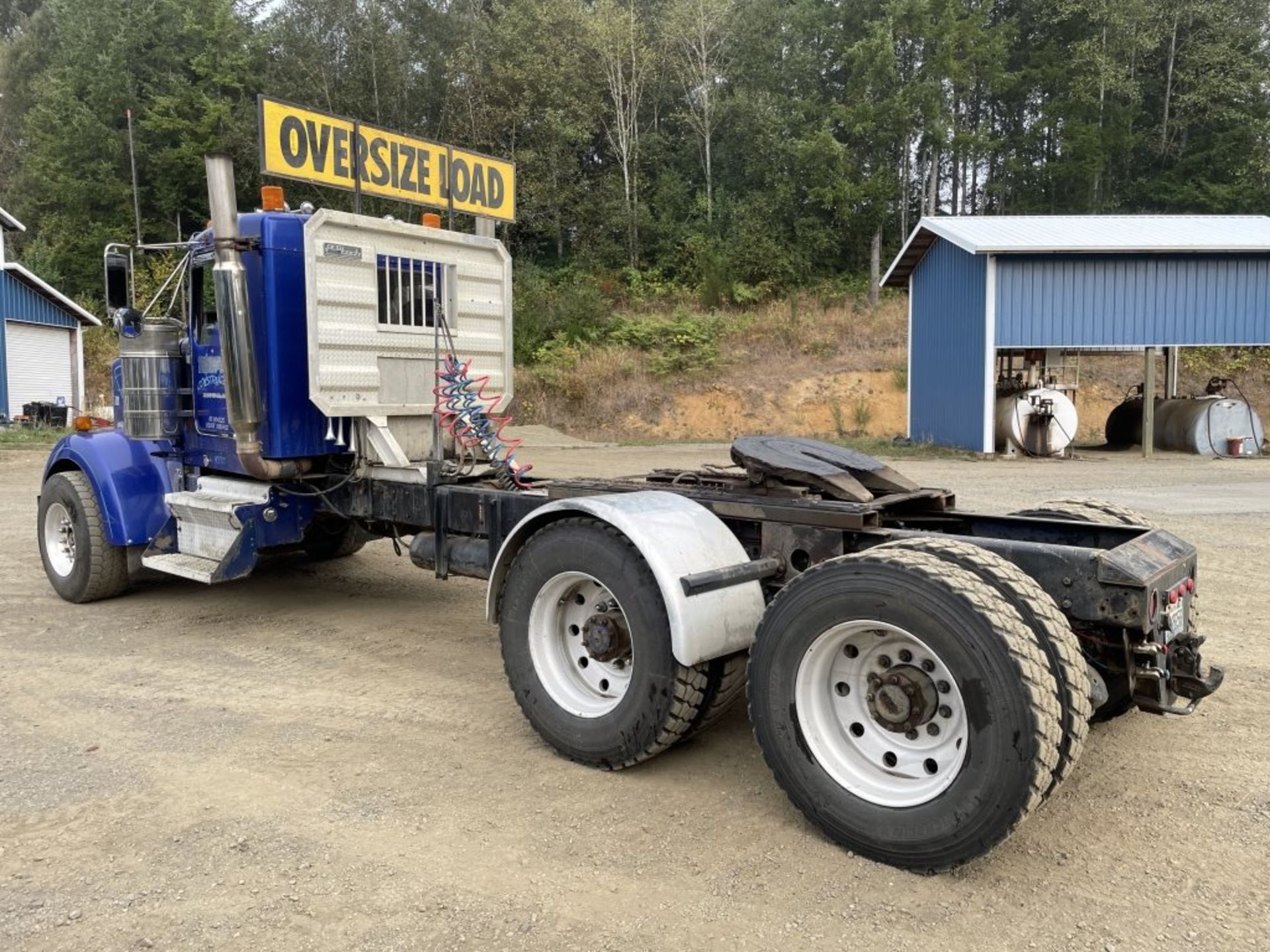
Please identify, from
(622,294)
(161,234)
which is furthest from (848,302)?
(161,234)

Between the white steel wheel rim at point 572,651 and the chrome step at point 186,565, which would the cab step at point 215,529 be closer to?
the chrome step at point 186,565

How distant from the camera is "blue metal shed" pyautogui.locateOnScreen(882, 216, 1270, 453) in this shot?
2167 centimetres

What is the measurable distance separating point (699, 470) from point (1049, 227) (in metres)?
22.3

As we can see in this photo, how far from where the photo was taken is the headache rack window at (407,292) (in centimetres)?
651

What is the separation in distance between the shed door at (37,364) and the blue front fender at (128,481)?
23.6m

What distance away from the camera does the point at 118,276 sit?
663cm

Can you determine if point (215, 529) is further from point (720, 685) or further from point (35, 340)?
point (35, 340)

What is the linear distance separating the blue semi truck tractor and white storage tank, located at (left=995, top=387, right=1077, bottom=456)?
16.8 metres

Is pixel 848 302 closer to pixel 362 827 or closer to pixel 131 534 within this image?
pixel 131 534

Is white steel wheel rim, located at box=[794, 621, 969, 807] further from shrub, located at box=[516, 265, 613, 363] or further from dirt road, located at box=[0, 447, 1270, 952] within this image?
shrub, located at box=[516, 265, 613, 363]

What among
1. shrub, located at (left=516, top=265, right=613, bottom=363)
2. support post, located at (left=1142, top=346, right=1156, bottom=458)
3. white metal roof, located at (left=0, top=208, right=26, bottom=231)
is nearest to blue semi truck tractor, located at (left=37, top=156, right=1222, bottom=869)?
support post, located at (left=1142, top=346, right=1156, bottom=458)

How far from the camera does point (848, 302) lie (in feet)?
118

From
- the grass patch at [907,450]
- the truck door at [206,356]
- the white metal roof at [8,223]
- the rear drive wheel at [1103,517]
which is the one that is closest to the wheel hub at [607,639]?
the rear drive wheel at [1103,517]

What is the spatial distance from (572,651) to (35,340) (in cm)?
2965
